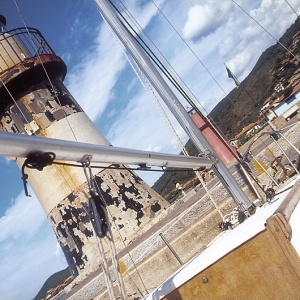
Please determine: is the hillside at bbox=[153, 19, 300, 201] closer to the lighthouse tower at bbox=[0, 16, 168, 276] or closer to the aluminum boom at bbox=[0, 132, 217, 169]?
the lighthouse tower at bbox=[0, 16, 168, 276]

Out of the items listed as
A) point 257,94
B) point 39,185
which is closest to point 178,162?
point 39,185

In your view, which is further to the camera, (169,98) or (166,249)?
(166,249)

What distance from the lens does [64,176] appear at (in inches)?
305

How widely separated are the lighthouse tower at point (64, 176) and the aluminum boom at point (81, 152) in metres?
4.24

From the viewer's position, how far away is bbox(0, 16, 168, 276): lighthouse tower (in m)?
7.35

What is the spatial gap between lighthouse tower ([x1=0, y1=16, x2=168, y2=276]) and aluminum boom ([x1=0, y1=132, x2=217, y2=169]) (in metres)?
4.24

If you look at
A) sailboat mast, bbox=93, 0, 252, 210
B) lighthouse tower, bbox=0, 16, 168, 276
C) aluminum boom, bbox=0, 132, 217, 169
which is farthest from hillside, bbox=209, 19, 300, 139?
aluminum boom, bbox=0, 132, 217, 169

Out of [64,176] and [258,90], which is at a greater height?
[258,90]

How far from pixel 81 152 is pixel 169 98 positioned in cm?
272

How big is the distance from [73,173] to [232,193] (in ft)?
16.7

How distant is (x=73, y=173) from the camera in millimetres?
7715

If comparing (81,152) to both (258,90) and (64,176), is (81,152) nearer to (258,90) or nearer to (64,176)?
(64,176)

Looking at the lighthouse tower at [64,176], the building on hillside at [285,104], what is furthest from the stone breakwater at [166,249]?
the building on hillside at [285,104]

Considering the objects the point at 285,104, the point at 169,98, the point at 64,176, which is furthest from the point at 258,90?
the point at 169,98
